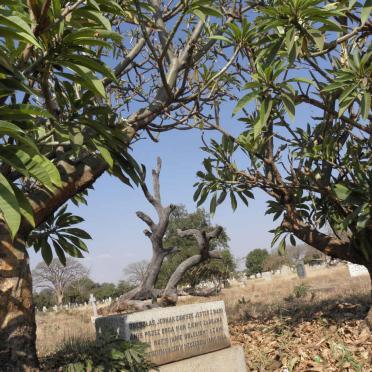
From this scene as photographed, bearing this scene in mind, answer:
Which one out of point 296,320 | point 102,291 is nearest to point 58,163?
point 296,320

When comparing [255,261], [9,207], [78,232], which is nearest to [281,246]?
[78,232]

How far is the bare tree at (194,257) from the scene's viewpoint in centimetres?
863

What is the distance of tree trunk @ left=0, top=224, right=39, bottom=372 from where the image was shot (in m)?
4.04

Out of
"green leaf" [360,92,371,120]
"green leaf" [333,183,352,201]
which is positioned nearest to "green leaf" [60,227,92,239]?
"green leaf" [333,183,352,201]

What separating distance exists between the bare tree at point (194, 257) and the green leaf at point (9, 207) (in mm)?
6158

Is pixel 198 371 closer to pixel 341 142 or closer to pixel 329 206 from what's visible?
pixel 329 206

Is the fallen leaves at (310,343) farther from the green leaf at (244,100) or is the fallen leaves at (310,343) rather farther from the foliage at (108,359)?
the green leaf at (244,100)

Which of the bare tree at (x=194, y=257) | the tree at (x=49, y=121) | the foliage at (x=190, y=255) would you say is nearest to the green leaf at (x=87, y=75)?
the tree at (x=49, y=121)

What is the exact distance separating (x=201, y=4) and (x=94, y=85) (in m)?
1.55

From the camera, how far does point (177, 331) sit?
21.5ft

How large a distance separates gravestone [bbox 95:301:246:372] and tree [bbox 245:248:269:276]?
2000 inches

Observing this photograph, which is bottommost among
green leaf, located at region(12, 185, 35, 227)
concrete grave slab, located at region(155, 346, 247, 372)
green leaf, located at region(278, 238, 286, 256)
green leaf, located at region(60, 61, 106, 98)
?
concrete grave slab, located at region(155, 346, 247, 372)

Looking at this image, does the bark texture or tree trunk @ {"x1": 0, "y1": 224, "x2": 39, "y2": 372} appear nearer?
tree trunk @ {"x1": 0, "y1": 224, "x2": 39, "y2": 372}

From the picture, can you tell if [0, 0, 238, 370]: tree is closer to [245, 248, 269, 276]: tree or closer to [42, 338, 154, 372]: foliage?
[42, 338, 154, 372]: foliage
